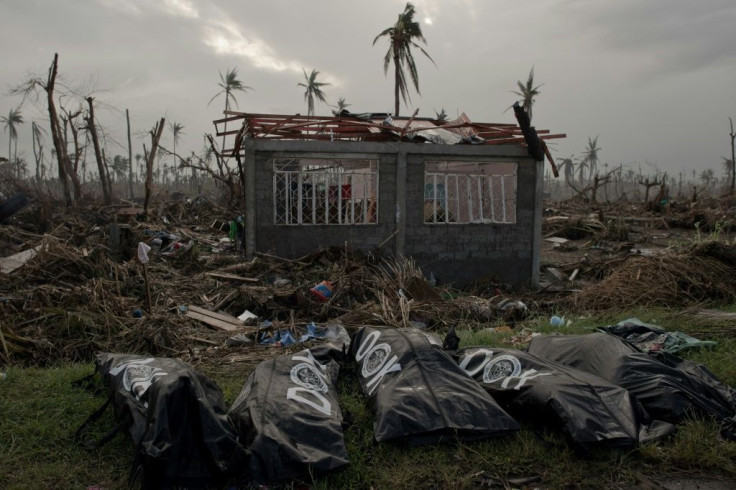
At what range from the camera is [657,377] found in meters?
3.55

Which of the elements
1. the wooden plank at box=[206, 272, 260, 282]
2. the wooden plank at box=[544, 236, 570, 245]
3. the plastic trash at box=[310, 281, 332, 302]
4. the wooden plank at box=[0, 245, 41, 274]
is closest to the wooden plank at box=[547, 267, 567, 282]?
the wooden plank at box=[544, 236, 570, 245]

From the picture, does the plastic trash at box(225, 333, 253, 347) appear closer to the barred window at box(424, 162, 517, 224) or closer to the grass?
the grass

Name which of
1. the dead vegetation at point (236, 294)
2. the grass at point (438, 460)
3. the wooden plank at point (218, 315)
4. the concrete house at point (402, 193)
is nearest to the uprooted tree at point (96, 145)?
the dead vegetation at point (236, 294)

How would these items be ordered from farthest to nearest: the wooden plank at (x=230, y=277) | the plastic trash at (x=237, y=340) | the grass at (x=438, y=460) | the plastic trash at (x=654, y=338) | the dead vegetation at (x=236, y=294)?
the wooden plank at (x=230, y=277) → the plastic trash at (x=237, y=340) → the dead vegetation at (x=236, y=294) → the plastic trash at (x=654, y=338) → the grass at (x=438, y=460)

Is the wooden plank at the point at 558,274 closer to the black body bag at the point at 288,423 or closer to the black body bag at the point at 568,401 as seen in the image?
the black body bag at the point at 568,401

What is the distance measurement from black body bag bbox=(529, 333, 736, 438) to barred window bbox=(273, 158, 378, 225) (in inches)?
248

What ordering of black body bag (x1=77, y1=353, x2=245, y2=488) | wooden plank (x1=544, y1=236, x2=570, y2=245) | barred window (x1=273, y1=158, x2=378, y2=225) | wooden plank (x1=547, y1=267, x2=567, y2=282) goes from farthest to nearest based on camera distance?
wooden plank (x1=544, y1=236, x2=570, y2=245) < wooden plank (x1=547, y1=267, x2=567, y2=282) < barred window (x1=273, y1=158, x2=378, y2=225) < black body bag (x1=77, y1=353, x2=245, y2=488)

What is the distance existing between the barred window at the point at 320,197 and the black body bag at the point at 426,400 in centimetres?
622

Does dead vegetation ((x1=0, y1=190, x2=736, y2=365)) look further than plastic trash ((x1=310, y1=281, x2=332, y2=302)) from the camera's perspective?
No

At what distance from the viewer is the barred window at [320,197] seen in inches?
377

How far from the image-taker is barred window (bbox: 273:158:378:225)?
31.4 feet

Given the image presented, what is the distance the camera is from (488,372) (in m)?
3.72

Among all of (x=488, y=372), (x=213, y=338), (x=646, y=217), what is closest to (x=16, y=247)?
(x=213, y=338)

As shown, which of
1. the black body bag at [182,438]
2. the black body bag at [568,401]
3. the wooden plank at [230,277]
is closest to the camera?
the black body bag at [182,438]
